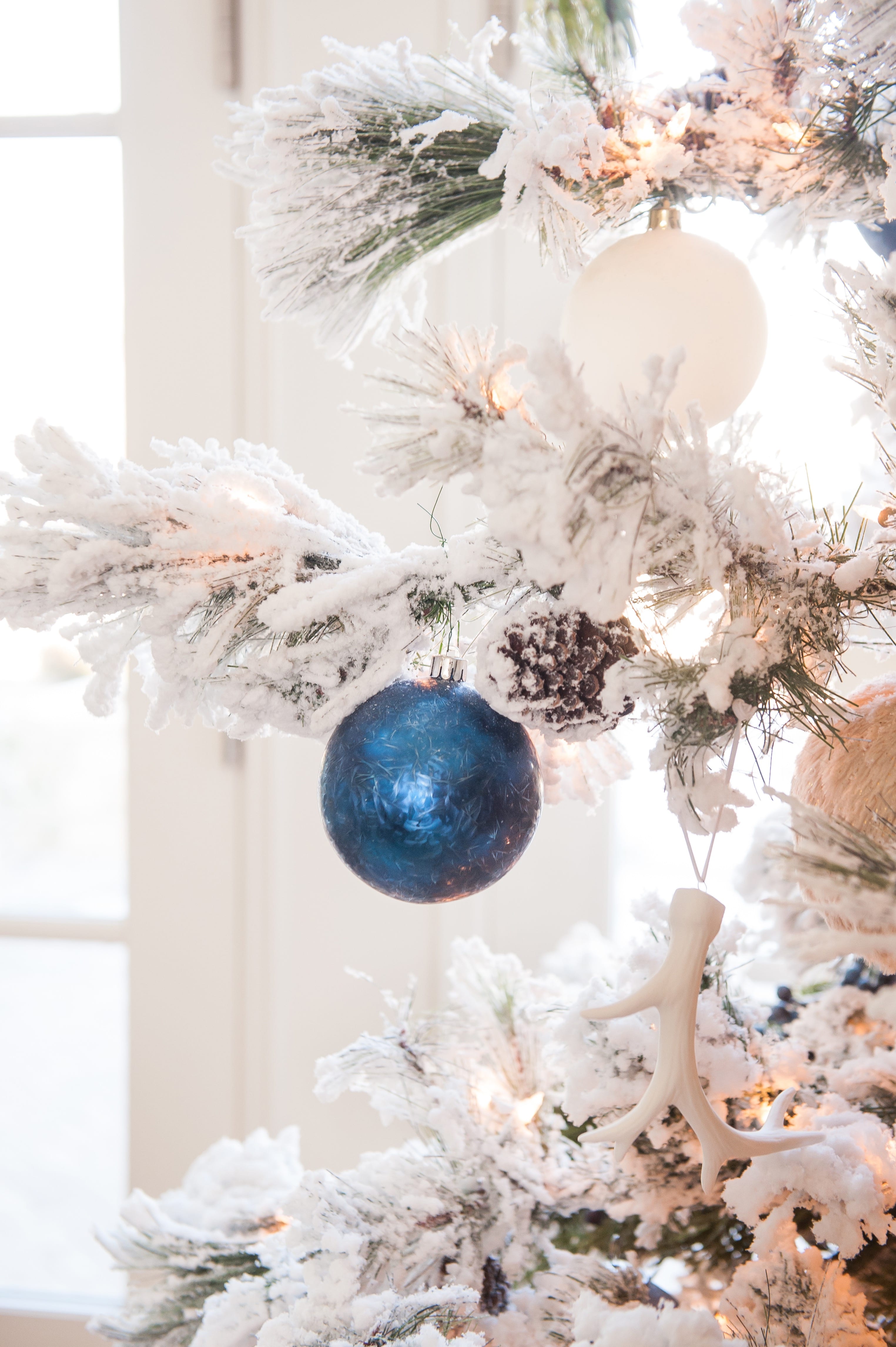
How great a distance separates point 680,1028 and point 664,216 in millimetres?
323

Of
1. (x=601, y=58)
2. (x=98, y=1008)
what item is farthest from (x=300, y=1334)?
(x=98, y=1008)

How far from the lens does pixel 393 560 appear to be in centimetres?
31

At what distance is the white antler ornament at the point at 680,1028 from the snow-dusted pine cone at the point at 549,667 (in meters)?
0.07

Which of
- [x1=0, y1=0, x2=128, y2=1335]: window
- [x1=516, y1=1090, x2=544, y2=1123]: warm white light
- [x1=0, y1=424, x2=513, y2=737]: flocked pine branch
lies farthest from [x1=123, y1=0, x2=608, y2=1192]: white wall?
[x1=0, y1=424, x2=513, y2=737]: flocked pine branch

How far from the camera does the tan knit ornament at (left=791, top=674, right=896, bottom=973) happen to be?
29 centimetres

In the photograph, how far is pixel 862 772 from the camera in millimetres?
296

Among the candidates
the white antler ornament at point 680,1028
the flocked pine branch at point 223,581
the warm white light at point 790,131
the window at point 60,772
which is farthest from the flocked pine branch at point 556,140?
the window at point 60,772

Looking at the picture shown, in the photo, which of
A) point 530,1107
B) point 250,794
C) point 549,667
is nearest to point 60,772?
point 250,794

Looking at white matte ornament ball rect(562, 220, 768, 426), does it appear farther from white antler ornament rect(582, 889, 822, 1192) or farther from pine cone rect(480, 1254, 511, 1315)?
pine cone rect(480, 1254, 511, 1315)

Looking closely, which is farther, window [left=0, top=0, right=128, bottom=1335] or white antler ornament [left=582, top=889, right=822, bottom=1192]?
window [left=0, top=0, right=128, bottom=1335]

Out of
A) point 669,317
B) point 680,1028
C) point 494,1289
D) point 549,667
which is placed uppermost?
point 669,317

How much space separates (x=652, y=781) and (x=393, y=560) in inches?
24.4

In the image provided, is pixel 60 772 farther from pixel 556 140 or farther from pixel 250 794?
pixel 556 140

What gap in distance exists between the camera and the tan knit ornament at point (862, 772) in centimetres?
29
